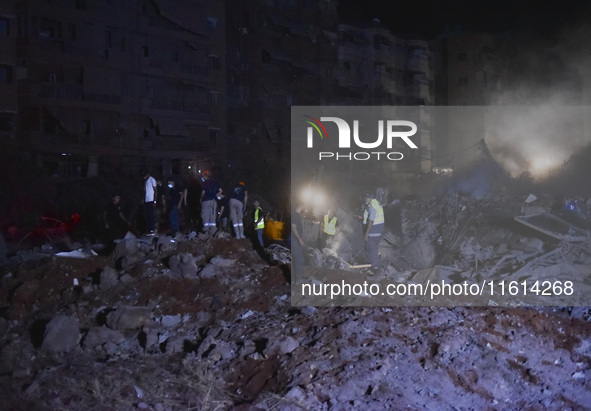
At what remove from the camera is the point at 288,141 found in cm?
3934

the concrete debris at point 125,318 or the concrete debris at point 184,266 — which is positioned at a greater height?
the concrete debris at point 184,266

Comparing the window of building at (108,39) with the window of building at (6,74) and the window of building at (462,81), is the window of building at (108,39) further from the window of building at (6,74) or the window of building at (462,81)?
Result: the window of building at (462,81)

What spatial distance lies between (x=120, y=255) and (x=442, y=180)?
65.5 ft

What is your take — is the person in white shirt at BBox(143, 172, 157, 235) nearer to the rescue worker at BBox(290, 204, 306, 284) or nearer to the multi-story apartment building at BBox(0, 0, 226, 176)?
the rescue worker at BBox(290, 204, 306, 284)

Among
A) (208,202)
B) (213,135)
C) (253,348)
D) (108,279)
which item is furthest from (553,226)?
(213,135)

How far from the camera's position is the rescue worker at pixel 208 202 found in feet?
45.0

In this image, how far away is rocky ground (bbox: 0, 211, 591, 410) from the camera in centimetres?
736

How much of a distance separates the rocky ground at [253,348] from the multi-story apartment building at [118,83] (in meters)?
20.6

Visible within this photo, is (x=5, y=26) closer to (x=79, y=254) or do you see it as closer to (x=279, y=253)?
(x=79, y=254)

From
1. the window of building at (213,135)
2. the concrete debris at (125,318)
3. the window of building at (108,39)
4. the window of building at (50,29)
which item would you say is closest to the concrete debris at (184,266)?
the concrete debris at (125,318)

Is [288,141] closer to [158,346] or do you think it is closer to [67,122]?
[67,122]

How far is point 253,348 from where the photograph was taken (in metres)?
8.47

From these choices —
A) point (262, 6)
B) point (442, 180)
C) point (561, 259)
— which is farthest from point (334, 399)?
point (262, 6)

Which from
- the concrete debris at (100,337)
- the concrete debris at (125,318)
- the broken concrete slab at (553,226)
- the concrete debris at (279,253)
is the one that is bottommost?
the concrete debris at (100,337)
